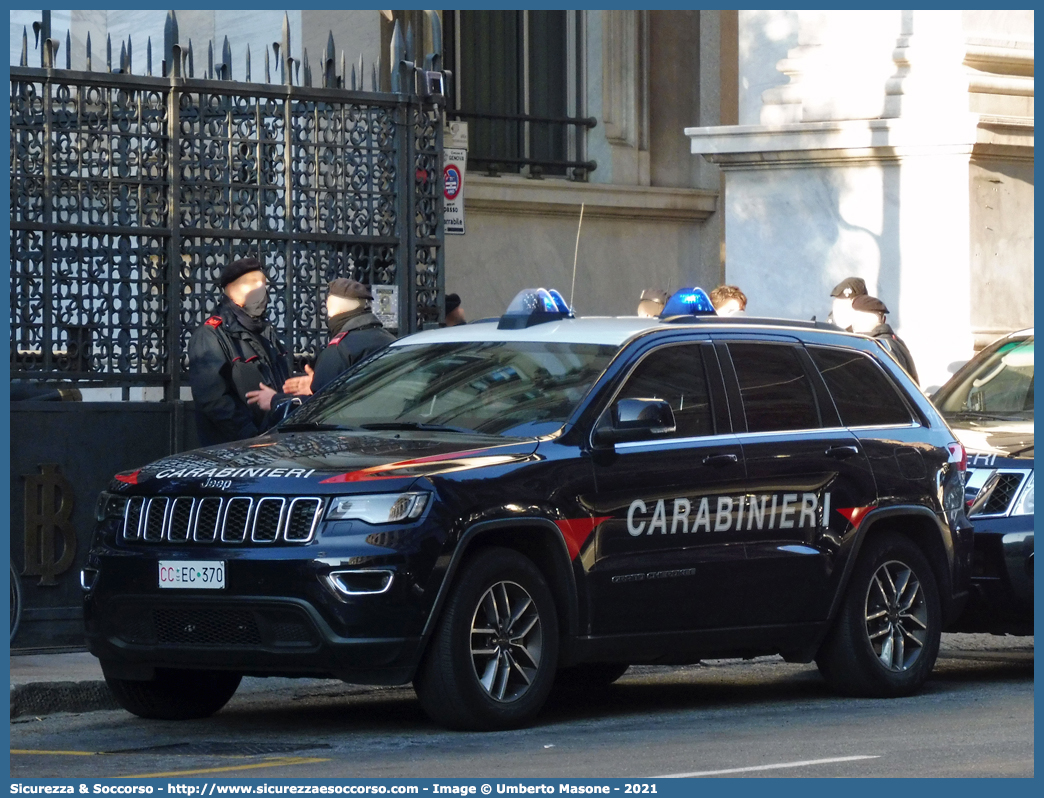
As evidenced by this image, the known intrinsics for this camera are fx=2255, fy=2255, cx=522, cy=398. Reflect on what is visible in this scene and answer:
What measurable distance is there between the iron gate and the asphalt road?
181cm

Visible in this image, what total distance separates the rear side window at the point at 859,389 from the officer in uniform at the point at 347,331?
2376 millimetres

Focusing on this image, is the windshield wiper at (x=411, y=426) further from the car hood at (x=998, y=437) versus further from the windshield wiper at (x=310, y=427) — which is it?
the car hood at (x=998, y=437)

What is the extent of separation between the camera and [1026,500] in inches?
436

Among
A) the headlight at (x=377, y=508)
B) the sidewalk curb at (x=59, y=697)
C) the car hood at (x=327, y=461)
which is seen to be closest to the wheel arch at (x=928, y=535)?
the car hood at (x=327, y=461)

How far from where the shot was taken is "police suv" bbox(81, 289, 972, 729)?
8.53m

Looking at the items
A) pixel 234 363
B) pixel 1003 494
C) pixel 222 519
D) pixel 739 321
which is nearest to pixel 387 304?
pixel 234 363

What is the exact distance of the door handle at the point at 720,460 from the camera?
31.4 feet

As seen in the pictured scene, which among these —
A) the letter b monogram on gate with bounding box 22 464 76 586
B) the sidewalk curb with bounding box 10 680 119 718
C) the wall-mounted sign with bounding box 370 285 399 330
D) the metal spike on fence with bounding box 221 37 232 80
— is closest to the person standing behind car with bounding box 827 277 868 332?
the wall-mounted sign with bounding box 370 285 399 330

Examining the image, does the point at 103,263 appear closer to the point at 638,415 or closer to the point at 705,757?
the point at 638,415

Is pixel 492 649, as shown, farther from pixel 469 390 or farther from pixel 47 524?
pixel 47 524

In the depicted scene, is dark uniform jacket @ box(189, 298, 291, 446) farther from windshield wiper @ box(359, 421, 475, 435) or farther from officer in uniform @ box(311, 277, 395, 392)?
windshield wiper @ box(359, 421, 475, 435)

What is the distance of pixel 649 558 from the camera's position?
9320 mm

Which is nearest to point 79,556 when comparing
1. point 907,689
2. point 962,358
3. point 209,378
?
point 209,378

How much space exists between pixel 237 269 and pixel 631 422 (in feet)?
10.2
